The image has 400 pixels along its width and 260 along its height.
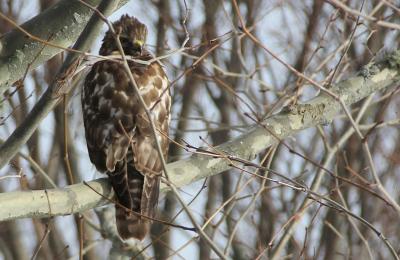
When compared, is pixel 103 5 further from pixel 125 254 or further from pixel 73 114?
pixel 73 114

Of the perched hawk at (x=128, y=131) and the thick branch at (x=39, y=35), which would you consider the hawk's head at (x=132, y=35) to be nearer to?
the perched hawk at (x=128, y=131)

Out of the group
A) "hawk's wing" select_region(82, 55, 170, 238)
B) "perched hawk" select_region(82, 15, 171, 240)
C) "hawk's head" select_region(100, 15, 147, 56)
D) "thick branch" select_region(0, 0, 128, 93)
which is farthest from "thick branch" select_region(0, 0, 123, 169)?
"hawk's head" select_region(100, 15, 147, 56)

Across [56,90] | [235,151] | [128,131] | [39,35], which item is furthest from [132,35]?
[56,90]

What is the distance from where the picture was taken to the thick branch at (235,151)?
13.2 ft

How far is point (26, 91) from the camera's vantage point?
8695 millimetres

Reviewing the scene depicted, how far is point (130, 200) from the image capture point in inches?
207

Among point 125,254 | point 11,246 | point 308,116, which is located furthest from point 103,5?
point 11,246

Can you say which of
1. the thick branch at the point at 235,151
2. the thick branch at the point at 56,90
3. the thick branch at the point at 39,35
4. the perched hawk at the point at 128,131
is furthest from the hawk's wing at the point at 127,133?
the thick branch at the point at 56,90

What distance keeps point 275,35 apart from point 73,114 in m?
2.36

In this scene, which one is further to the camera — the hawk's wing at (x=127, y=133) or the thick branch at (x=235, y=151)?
the hawk's wing at (x=127, y=133)

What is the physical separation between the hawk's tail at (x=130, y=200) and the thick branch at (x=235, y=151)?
137mm

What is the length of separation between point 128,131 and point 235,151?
756mm

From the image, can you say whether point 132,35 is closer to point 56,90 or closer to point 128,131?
point 128,131

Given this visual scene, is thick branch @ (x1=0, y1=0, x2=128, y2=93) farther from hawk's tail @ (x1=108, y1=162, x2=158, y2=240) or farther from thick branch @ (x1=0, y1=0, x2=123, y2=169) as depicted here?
hawk's tail @ (x1=108, y1=162, x2=158, y2=240)
